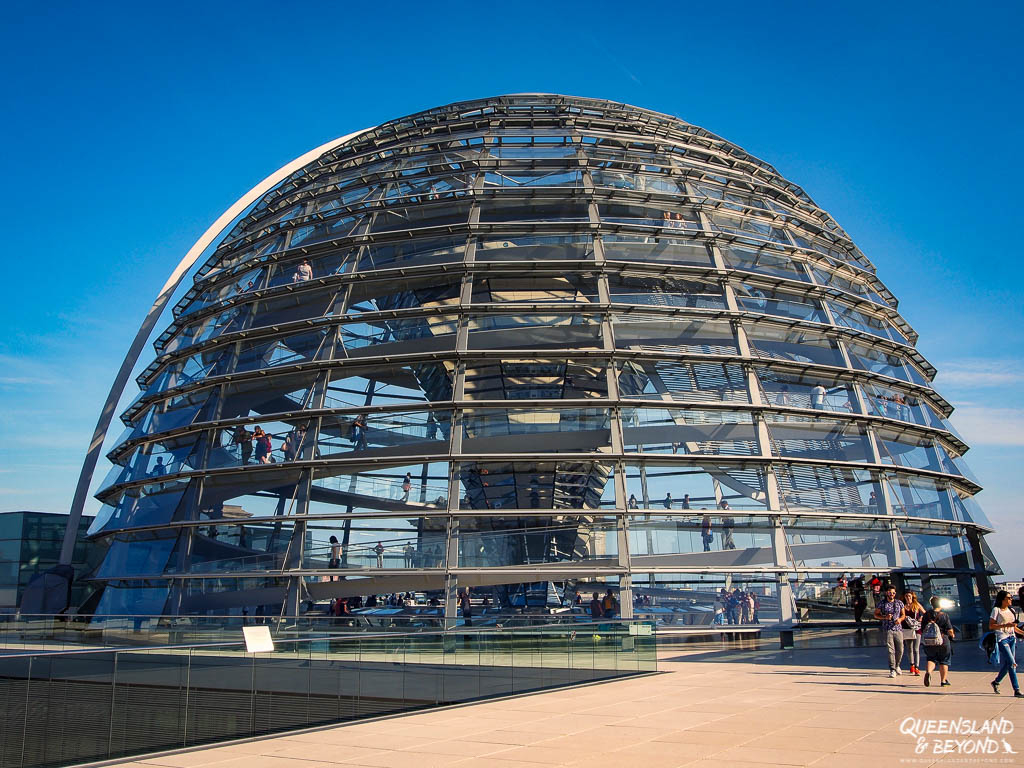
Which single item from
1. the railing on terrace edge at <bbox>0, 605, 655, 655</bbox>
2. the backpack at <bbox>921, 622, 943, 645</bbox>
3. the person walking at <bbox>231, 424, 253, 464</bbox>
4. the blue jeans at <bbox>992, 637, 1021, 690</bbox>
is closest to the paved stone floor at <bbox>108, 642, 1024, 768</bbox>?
the blue jeans at <bbox>992, 637, 1021, 690</bbox>

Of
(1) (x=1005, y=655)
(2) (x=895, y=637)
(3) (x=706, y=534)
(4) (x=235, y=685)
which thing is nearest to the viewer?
(4) (x=235, y=685)

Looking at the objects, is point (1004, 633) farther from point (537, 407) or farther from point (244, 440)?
point (244, 440)

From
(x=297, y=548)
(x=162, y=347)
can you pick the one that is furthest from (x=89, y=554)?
(x=297, y=548)

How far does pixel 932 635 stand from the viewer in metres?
12.7

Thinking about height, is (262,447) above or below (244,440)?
below

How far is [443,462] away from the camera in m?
21.2

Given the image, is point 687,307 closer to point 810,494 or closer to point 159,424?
point 810,494

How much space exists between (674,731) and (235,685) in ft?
17.1

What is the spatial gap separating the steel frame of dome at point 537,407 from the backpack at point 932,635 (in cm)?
743

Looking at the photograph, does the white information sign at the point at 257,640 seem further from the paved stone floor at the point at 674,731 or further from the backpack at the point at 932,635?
the backpack at the point at 932,635

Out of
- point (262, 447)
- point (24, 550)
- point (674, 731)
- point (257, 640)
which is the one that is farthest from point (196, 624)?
point (24, 550)

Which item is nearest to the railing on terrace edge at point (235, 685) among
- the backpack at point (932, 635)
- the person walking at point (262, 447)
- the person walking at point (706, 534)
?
the backpack at point (932, 635)

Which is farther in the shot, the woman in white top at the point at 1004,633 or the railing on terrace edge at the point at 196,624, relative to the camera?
the railing on terrace edge at the point at 196,624

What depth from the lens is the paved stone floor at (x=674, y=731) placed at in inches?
303
